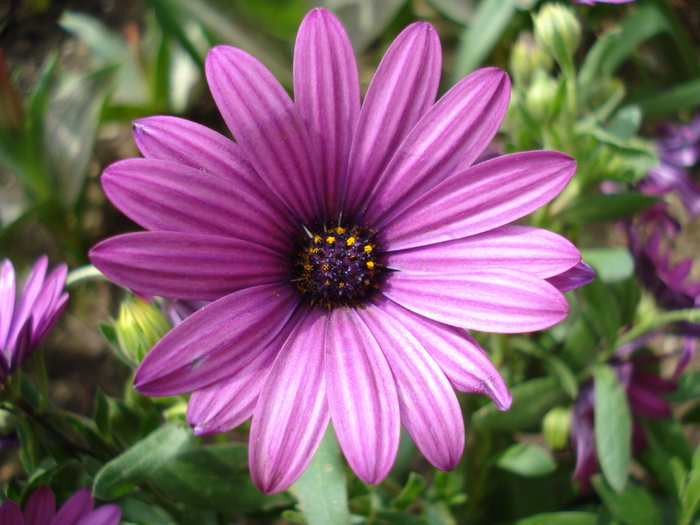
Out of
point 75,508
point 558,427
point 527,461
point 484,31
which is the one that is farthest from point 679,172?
point 75,508

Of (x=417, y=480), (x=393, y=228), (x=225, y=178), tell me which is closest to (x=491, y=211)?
(x=393, y=228)

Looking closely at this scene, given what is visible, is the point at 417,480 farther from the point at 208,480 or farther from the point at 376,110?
the point at 376,110

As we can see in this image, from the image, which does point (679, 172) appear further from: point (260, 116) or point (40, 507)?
point (40, 507)

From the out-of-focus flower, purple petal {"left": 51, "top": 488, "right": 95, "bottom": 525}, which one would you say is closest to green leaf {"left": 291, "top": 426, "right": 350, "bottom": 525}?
purple petal {"left": 51, "top": 488, "right": 95, "bottom": 525}

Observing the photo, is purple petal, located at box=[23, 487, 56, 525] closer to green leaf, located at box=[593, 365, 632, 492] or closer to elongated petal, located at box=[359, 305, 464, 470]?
elongated petal, located at box=[359, 305, 464, 470]

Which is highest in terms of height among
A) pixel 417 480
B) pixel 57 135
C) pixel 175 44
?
pixel 175 44

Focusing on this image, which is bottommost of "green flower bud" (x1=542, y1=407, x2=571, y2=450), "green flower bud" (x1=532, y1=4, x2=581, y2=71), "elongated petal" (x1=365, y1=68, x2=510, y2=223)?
"green flower bud" (x1=542, y1=407, x2=571, y2=450)
